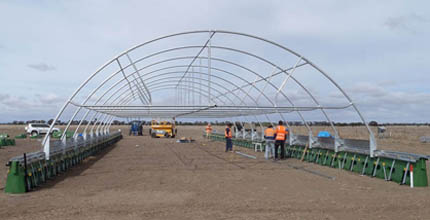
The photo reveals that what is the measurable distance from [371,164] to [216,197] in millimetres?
6107

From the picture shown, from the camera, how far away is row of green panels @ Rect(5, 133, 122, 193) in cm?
873

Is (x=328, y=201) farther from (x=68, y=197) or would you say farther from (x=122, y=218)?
(x=68, y=197)

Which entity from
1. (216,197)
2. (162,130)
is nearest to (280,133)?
(216,197)

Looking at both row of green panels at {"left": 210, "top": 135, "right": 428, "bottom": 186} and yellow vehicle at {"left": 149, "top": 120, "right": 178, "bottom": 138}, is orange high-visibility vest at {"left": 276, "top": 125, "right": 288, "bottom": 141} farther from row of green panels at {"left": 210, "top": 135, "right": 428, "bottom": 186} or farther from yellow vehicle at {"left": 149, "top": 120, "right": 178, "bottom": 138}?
yellow vehicle at {"left": 149, "top": 120, "right": 178, "bottom": 138}

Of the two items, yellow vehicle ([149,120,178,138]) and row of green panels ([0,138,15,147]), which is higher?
yellow vehicle ([149,120,178,138])

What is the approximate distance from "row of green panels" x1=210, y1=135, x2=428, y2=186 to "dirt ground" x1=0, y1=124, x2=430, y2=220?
1.18 feet

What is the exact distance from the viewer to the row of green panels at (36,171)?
873cm

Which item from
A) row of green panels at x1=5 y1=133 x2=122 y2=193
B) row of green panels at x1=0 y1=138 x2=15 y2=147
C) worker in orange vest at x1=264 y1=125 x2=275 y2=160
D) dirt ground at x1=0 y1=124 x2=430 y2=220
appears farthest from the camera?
row of green panels at x1=0 y1=138 x2=15 y2=147

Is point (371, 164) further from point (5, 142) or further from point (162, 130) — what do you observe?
point (162, 130)

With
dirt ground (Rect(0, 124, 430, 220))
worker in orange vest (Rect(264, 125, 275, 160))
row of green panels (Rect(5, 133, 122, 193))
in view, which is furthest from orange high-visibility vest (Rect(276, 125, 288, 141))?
row of green panels (Rect(5, 133, 122, 193))

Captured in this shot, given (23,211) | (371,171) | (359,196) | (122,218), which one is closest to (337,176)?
(371,171)

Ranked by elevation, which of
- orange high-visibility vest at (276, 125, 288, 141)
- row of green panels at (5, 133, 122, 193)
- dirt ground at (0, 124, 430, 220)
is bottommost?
dirt ground at (0, 124, 430, 220)

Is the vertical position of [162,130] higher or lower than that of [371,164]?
higher

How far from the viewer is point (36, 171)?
386 inches
